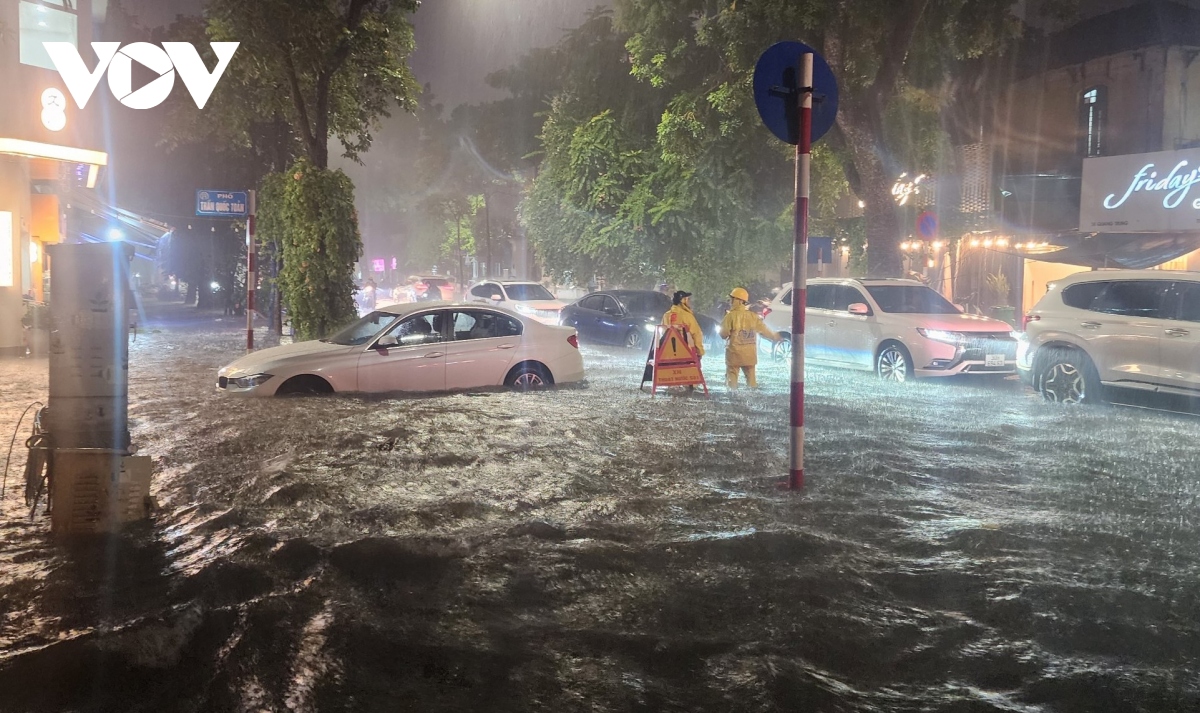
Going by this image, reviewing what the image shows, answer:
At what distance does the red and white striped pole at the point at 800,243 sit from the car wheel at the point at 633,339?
13761mm

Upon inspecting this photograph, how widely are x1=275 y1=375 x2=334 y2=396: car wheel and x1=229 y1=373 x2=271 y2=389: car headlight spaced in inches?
7.7

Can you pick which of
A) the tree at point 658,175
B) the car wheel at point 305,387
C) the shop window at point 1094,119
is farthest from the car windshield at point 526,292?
the car wheel at point 305,387

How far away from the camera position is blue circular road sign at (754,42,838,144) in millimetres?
6484

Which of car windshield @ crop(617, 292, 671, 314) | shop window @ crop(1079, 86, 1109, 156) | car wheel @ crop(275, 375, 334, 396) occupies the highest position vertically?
shop window @ crop(1079, 86, 1109, 156)

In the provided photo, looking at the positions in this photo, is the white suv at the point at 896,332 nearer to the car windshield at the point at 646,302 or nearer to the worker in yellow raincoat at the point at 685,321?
the worker in yellow raincoat at the point at 685,321

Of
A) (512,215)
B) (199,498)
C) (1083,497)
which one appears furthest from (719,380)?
(512,215)

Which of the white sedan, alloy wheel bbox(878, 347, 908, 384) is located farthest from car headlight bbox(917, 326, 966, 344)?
the white sedan

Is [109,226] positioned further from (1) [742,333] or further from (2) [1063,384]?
(2) [1063,384]

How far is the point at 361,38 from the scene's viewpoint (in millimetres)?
16484

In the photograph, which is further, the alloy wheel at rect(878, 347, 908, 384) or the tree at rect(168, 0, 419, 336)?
the tree at rect(168, 0, 419, 336)

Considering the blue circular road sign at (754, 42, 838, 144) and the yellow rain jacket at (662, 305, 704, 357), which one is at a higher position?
the blue circular road sign at (754, 42, 838, 144)

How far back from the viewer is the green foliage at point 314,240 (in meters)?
15.9

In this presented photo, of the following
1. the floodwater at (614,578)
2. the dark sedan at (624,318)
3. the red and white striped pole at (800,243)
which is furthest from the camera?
the dark sedan at (624,318)

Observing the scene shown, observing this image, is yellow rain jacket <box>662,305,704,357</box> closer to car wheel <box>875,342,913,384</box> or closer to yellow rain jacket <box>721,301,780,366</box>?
yellow rain jacket <box>721,301,780,366</box>
